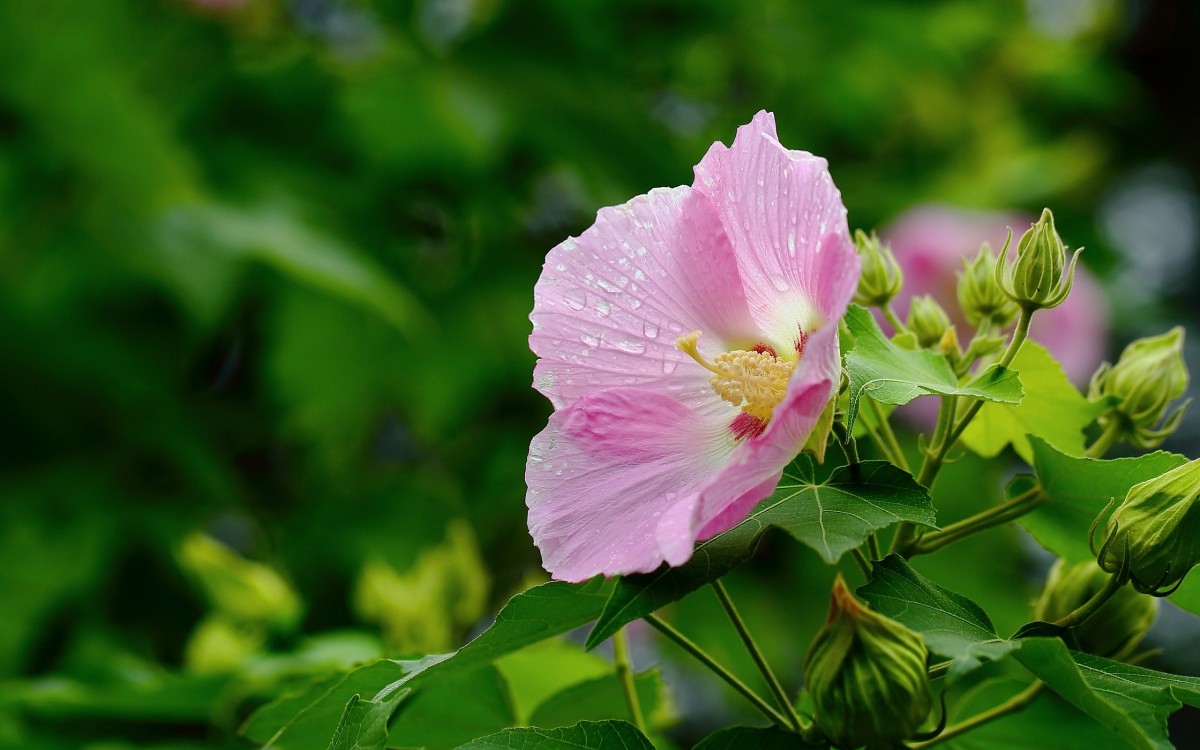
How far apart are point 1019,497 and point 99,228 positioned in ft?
4.40

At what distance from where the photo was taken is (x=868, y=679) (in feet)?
1.56

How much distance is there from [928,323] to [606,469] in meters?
0.24

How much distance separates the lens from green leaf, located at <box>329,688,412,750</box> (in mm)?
509

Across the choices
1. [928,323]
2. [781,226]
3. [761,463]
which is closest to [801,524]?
[761,463]

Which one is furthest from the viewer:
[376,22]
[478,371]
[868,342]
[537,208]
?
[537,208]

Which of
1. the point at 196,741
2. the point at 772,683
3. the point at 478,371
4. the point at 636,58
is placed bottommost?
the point at 772,683

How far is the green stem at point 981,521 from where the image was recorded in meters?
0.61

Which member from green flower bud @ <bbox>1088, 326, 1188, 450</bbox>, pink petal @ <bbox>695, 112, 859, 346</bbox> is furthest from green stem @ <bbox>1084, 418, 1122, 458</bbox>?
pink petal @ <bbox>695, 112, 859, 346</bbox>

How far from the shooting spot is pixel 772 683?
1.88 ft

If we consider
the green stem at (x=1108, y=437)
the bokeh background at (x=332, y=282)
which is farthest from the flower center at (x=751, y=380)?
the bokeh background at (x=332, y=282)

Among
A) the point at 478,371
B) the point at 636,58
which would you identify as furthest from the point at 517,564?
the point at 636,58

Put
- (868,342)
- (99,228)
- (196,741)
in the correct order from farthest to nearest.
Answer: (99,228)
(196,741)
(868,342)

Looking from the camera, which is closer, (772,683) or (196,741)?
(772,683)

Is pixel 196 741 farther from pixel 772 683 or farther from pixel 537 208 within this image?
pixel 537 208
